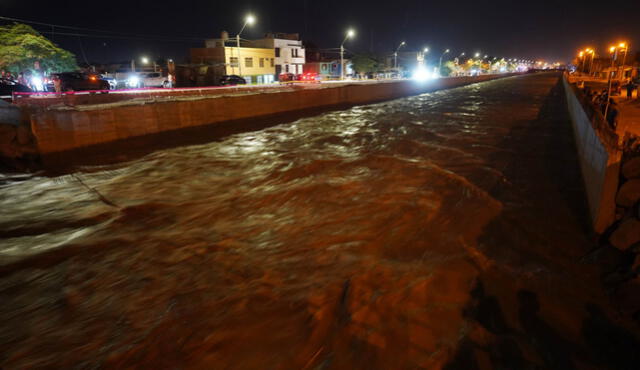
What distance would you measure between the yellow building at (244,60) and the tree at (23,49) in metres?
18.3

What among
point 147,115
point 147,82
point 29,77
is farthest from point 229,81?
point 147,115

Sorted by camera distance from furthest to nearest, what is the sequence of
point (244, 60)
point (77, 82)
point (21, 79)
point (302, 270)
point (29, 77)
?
point (244, 60) → point (29, 77) → point (21, 79) → point (77, 82) → point (302, 270)

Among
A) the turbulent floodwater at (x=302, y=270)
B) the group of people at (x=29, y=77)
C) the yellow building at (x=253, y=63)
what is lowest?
the turbulent floodwater at (x=302, y=270)

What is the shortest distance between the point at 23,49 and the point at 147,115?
28.6 m

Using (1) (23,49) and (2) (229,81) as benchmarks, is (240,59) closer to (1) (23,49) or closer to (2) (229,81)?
(2) (229,81)

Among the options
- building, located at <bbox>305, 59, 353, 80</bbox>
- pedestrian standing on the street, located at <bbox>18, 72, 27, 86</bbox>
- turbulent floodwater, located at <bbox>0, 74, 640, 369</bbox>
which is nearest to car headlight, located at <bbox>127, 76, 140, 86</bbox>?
pedestrian standing on the street, located at <bbox>18, 72, 27, 86</bbox>

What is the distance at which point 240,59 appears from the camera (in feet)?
171

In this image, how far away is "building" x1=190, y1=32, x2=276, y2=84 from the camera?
5244 centimetres

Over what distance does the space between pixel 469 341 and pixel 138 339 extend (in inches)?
135

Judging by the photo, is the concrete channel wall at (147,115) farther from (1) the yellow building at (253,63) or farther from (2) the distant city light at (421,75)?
(2) the distant city light at (421,75)

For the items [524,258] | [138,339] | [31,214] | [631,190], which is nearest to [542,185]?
[631,190]

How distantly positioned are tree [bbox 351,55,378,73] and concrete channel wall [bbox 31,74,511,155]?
52912 mm

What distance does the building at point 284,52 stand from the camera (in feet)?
204

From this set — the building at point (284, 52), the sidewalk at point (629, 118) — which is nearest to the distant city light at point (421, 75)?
the building at point (284, 52)
